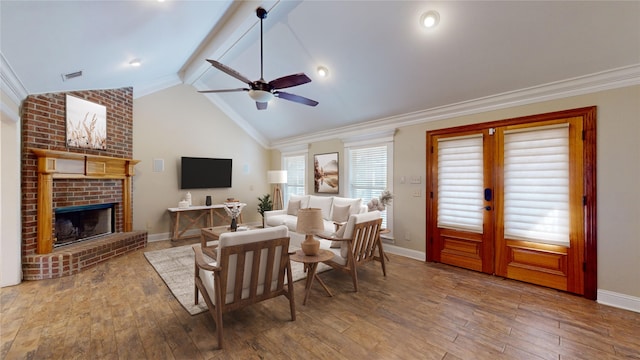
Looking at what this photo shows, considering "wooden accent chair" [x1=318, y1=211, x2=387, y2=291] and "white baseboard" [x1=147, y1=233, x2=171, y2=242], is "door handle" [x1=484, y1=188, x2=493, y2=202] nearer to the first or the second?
"wooden accent chair" [x1=318, y1=211, x2=387, y2=291]

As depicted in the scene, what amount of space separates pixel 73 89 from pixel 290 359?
4.87m

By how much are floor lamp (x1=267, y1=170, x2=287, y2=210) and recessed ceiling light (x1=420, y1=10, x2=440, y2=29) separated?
4.40m

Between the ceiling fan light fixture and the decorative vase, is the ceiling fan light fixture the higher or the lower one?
the higher one

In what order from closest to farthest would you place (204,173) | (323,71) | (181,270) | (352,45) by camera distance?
1. (352,45)
2. (181,270)
3. (323,71)
4. (204,173)

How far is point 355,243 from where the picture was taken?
308cm

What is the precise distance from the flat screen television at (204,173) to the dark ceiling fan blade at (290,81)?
389cm

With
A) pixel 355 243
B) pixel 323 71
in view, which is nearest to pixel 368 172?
pixel 323 71

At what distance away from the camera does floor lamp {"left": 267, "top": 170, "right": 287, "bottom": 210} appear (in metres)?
6.38

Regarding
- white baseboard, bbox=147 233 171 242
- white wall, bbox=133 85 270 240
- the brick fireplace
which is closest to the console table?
white baseboard, bbox=147 233 171 242

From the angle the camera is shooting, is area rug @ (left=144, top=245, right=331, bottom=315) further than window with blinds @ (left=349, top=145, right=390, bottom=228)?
No

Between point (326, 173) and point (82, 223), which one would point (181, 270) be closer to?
point (82, 223)

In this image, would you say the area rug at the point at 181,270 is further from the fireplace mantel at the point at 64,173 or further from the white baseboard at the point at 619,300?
the white baseboard at the point at 619,300

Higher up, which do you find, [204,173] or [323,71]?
[323,71]

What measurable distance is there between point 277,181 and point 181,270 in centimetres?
314
